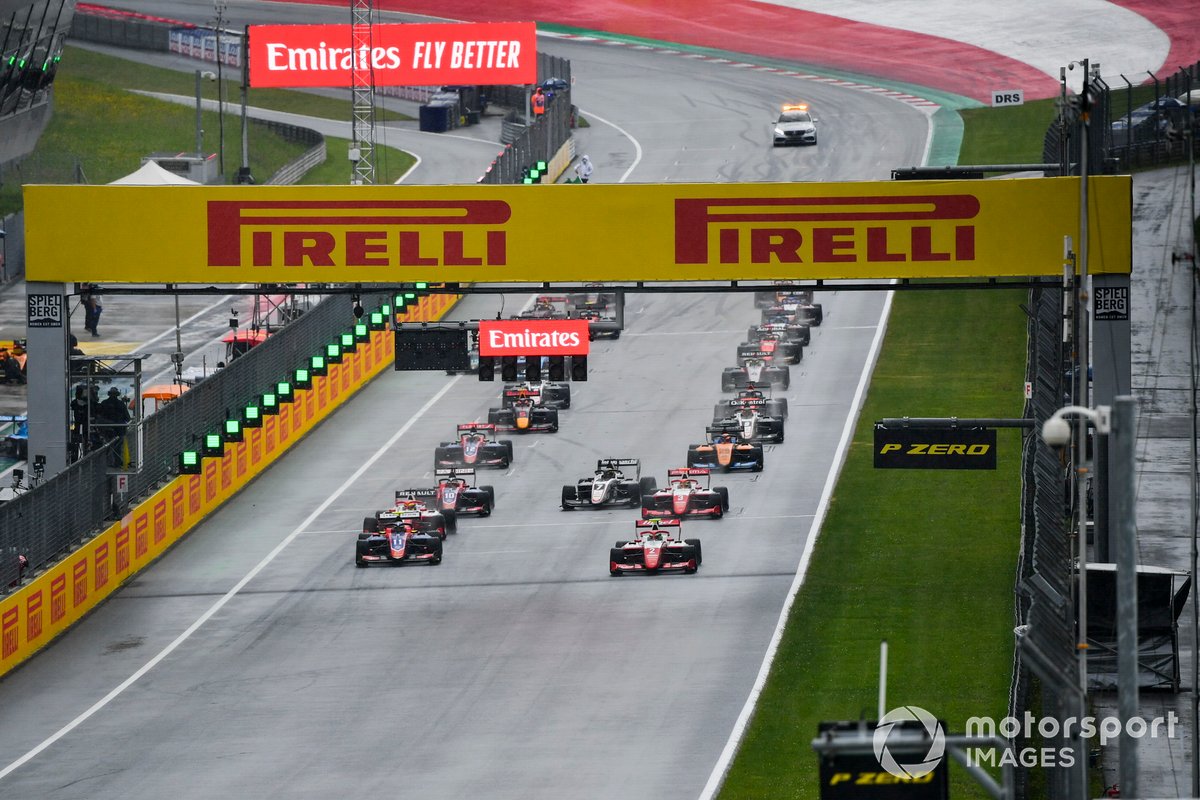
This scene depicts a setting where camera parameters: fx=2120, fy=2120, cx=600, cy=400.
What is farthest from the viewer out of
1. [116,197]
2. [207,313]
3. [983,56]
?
[983,56]

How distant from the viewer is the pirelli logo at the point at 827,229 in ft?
118

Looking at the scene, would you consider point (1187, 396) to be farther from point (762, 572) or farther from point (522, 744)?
point (522, 744)

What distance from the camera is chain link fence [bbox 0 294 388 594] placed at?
35062mm

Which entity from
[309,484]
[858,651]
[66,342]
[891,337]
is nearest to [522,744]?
[858,651]

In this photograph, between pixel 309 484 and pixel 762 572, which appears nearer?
pixel 762 572

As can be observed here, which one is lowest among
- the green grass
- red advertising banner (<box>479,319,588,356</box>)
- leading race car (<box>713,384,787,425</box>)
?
leading race car (<box>713,384,787,425</box>)

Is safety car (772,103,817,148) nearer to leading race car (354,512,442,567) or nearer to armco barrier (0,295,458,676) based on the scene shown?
armco barrier (0,295,458,676)

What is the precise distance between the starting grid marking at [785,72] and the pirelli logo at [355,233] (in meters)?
54.8

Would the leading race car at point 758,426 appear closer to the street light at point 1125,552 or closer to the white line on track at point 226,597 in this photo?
the white line on track at point 226,597

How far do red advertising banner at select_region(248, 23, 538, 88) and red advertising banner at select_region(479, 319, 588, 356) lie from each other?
1601 inches

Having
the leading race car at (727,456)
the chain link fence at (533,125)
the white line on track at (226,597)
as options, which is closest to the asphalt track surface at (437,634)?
the white line on track at (226,597)

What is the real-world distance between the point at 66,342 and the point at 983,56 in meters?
65.0

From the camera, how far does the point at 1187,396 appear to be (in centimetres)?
5134

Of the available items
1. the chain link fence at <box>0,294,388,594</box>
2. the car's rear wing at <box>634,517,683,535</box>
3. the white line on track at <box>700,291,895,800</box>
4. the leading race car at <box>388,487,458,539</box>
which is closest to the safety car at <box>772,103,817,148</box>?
the white line on track at <box>700,291,895,800</box>
